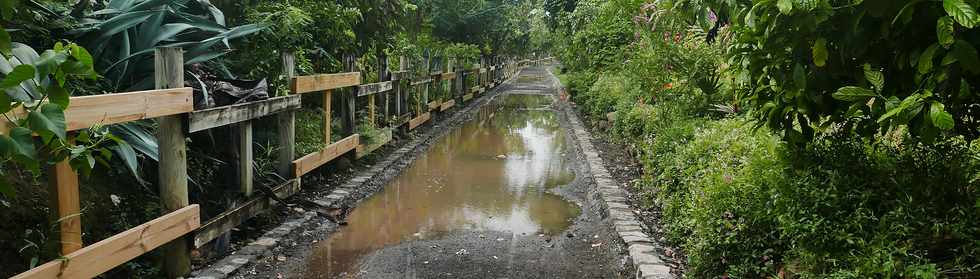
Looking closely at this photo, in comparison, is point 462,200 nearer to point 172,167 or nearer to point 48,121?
point 172,167

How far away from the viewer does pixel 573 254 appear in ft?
17.6

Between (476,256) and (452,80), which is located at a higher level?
(452,80)

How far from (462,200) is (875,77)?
15.6ft

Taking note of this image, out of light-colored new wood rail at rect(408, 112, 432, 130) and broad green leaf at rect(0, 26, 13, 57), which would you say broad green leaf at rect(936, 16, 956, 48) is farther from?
light-colored new wood rail at rect(408, 112, 432, 130)

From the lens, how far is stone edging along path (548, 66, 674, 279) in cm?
464

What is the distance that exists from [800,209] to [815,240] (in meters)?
0.24

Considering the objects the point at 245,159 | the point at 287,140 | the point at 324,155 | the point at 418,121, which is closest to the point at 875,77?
the point at 245,159

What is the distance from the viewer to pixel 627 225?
584 cm

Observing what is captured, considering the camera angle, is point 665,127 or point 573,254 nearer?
point 573,254

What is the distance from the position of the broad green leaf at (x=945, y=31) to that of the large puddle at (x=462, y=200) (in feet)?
12.0

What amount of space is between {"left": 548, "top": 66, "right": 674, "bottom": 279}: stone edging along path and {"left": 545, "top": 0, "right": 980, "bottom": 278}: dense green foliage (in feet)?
0.67

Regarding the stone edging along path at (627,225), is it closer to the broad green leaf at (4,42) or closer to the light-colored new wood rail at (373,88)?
the light-colored new wood rail at (373,88)

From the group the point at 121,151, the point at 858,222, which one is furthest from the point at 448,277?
the point at 858,222

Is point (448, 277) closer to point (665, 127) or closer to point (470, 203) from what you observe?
point (470, 203)
